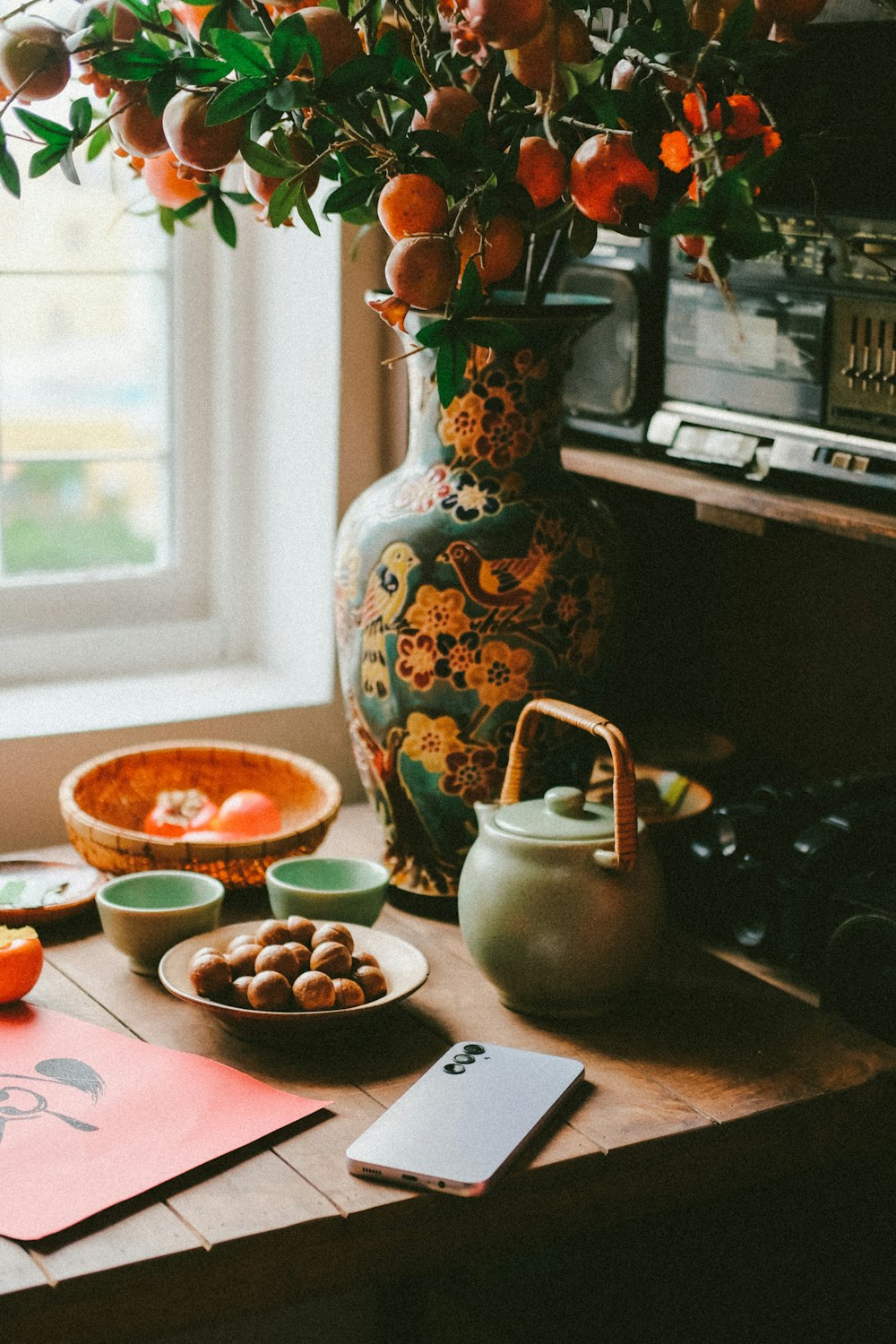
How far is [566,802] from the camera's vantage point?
3.86 feet

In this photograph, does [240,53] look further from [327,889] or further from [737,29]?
[327,889]

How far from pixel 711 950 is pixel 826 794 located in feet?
0.59

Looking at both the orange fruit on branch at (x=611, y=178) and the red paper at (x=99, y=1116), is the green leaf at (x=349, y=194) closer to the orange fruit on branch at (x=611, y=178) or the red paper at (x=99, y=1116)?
the orange fruit on branch at (x=611, y=178)

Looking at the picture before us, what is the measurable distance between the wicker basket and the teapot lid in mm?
255

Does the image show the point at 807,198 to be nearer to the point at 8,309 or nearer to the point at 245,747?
the point at 245,747

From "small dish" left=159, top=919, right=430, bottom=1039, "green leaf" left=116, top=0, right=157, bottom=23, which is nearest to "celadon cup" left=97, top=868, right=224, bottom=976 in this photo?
"small dish" left=159, top=919, right=430, bottom=1039

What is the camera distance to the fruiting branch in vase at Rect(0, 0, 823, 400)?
3.22 feet

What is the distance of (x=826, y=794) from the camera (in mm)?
1397

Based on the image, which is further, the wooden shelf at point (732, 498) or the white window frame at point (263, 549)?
the white window frame at point (263, 549)

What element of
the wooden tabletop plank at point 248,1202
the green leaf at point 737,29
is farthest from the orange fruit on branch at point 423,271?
the wooden tabletop plank at point 248,1202

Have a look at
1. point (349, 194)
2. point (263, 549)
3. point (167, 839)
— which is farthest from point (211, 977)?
point (263, 549)

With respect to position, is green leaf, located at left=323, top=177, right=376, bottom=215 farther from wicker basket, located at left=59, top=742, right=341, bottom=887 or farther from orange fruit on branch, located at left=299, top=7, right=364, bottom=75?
wicker basket, located at left=59, top=742, right=341, bottom=887

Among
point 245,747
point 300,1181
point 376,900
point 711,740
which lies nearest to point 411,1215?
point 300,1181

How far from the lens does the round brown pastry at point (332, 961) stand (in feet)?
3.69
